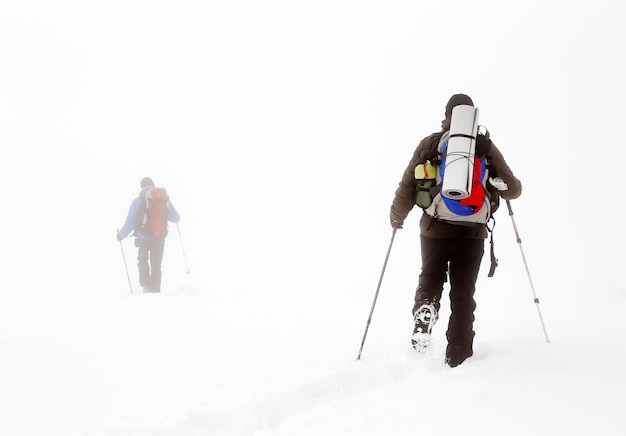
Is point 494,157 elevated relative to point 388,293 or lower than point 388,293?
elevated

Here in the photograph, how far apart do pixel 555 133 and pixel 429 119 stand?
45.9 meters

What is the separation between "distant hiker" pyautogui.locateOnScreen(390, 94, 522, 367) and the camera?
4.12 meters

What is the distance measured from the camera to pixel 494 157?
4156mm

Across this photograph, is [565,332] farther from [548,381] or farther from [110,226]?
[110,226]

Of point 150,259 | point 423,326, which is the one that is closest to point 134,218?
point 150,259

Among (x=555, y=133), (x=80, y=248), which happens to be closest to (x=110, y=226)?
(x=80, y=248)

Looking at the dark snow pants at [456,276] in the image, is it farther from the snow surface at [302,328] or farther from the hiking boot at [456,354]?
the snow surface at [302,328]

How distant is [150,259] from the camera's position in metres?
10.5

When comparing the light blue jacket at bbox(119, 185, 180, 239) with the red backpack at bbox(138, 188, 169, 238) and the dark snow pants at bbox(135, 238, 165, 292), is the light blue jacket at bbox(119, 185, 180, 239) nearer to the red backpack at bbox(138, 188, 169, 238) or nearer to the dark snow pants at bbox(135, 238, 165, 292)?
the red backpack at bbox(138, 188, 169, 238)

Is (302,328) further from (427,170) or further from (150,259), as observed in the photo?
(150,259)

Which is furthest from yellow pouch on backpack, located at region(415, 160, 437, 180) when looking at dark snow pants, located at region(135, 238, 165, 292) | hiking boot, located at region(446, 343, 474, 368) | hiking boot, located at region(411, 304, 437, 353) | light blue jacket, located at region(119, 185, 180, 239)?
dark snow pants, located at region(135, 238, 165, 292)

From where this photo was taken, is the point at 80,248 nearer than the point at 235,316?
No

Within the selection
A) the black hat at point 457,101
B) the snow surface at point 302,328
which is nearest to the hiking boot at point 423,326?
the snow surface at point 302,328

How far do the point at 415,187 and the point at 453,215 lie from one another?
442 mm
